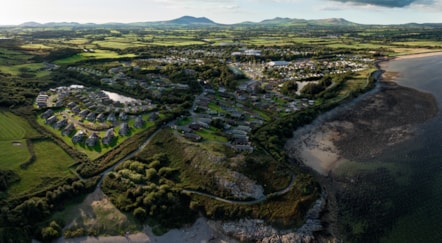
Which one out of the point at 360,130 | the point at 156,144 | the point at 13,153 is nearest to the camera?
the point at 13,153

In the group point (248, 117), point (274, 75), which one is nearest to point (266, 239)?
point (248, 117)

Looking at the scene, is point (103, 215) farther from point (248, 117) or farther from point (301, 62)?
point (301, 62)

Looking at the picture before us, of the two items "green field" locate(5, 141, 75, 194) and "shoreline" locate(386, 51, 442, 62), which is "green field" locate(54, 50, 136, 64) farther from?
"shoreline" locate(386, 51, 442, 62)

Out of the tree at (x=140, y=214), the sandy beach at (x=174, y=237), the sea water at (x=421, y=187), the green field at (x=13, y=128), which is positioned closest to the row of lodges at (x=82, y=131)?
the green field at (x=13, y=128)

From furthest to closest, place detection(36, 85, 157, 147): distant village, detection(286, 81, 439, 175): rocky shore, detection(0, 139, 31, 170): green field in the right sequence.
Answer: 1. detection(36, 85, 157, 147): distant village
2. detection(286, 81, 439, 175): rocky shore
3. detection(0, 139, 31, 170): green field

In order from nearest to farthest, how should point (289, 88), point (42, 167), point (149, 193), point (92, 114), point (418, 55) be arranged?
point (149, 193) → point (42, 167) → point (92, 114) → point (289, 88) → point (418, 55)

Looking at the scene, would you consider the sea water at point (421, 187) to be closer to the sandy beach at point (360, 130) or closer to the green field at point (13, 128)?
the sandy beach at point (360, 130)

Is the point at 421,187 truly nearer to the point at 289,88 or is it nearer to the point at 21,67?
the point at 289,88

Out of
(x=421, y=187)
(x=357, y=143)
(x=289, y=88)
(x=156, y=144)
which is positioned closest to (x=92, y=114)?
(x=156, y=144)

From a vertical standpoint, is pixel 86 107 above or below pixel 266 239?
above

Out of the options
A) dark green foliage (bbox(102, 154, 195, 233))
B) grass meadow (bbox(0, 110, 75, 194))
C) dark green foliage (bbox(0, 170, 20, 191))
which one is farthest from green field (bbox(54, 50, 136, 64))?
dark green foliage (bbox(102, 154, 195, 233))

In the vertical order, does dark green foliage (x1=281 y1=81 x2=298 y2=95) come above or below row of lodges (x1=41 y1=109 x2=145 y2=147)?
above
